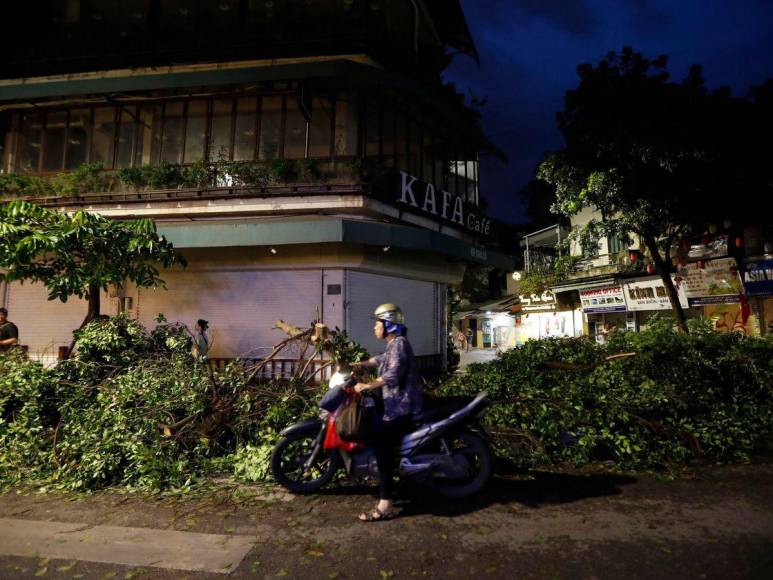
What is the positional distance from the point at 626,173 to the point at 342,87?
7621 millimetres

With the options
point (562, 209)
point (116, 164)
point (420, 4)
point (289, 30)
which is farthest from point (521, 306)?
point (116, 164)

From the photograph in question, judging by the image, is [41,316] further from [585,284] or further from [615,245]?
[615,245]

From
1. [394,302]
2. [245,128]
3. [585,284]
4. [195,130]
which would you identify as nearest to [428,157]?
[394,302]

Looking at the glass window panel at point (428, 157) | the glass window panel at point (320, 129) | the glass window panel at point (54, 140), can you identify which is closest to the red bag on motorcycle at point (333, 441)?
the glass window panel at point (320, 129)

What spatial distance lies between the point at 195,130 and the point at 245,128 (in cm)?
145

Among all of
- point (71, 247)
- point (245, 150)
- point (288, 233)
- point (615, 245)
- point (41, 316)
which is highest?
point (245, 150)

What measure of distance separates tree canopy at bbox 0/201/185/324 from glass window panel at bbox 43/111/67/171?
769 cm

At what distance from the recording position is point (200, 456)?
5754mm

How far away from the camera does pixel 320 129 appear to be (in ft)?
44.1

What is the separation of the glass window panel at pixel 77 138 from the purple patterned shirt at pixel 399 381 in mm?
13985

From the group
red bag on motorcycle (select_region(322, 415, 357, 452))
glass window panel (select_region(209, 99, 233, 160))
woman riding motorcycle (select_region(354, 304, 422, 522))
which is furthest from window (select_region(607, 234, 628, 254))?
red bag on motorcycle (select_region(322, 415, 357, 452))

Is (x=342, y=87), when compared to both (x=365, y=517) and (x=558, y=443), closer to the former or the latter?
(x=558, y=443)

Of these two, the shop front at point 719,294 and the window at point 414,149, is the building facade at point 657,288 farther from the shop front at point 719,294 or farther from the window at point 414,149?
the window at point 414,149

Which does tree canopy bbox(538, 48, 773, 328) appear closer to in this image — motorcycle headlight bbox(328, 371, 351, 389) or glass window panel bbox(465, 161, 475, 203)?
glass window panel bbox(465, 161, 475, 203)
